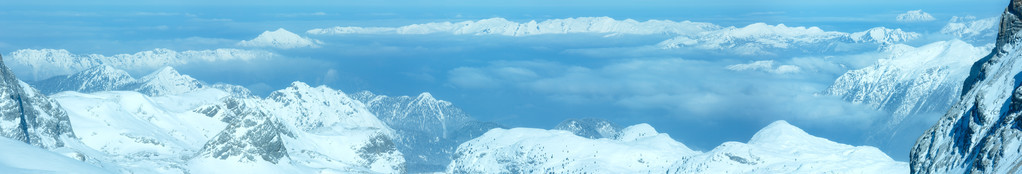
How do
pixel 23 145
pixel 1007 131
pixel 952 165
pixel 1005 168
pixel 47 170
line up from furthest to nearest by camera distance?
1. pixel 23 145
2. pixel 47 170
3. pixel 952 165
4. pixel 1007 131
5. pixel 1005 168

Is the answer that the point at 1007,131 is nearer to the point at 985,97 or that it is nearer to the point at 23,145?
the point at 985,97

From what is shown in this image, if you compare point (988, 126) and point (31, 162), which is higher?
point (988, 126)

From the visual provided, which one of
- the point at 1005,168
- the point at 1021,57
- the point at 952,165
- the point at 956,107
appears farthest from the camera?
→ the point at 956,107

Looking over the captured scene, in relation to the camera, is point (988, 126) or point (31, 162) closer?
point (988, 126)

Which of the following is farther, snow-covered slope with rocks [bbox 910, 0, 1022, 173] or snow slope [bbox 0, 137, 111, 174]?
snow slope [bbox 0, 137, 111, 174]

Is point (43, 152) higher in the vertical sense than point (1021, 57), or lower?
lower

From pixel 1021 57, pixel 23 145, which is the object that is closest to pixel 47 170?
pixel 23 145

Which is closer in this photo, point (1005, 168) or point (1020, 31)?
point (1005, 168)

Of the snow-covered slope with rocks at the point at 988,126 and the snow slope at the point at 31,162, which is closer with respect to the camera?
the snow-covered slope with rocks at the point at 988,126
